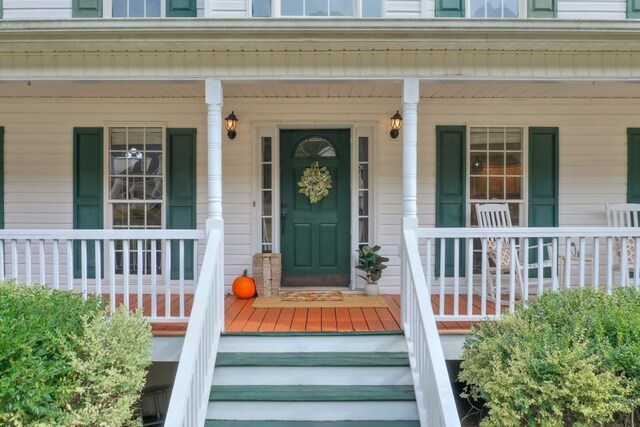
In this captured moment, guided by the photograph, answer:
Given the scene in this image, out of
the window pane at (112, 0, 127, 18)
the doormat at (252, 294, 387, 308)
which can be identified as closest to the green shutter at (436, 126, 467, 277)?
the doormat at (252, 294, 387, 308)

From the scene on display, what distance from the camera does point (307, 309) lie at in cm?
449

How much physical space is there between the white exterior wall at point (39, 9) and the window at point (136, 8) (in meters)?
0.14

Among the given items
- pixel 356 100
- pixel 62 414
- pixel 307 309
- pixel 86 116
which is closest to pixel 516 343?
pixel 307 309

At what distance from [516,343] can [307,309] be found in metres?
2.21

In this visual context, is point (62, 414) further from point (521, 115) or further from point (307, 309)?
point (521, 115)

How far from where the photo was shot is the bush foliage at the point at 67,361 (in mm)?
2453

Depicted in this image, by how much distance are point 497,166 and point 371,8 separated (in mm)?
2298

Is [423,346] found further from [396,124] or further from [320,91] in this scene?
[320,91]

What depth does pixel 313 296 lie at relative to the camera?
16.6 ft

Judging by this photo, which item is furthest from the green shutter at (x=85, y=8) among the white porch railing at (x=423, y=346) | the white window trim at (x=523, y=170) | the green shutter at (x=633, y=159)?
the green shutter at (x=633, y=159)

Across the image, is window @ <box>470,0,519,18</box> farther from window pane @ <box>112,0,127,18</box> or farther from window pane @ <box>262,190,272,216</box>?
window pane @ <box>112,0,127,18</box>

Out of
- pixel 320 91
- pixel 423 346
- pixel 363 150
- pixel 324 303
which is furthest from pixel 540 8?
pixel 423 346

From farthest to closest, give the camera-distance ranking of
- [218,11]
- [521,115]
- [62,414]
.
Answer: [521,115], [218,11], [62,414]

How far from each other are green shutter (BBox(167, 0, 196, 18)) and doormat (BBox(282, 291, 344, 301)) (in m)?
3.21
